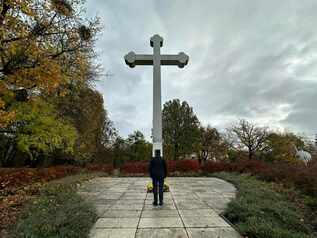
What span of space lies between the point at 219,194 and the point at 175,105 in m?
29.7

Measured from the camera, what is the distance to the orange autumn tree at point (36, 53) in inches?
331

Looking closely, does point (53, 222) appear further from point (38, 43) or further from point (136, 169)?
point (136, 169)

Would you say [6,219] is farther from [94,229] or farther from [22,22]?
[22,22]

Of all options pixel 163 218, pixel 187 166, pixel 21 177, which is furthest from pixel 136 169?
pixel 163 218

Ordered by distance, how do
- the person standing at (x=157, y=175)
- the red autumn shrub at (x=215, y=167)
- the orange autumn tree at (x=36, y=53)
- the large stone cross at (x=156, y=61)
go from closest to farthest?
the person standing at (x=157, y=175) → the orange autumn tree at (x=36, y=53) → the large stone cross at (x=156, y=61) → the red autumn shrub at (x=215, y=167)

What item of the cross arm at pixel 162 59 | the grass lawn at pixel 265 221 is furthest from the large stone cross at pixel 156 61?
the grass lawn at pixel 265 221

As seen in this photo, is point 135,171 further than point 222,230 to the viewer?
Yes

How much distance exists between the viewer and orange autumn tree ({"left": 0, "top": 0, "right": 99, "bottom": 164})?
Answer: 331 inches

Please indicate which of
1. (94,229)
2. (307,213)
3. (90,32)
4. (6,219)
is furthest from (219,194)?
(90,32)

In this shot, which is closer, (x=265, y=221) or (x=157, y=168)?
(x=265, y=221)

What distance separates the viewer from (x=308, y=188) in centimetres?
944

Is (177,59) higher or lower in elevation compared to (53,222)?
higher

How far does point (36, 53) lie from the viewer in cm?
869

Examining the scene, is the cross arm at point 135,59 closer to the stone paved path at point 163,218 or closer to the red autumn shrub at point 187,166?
the stone paved path at point 163,218
